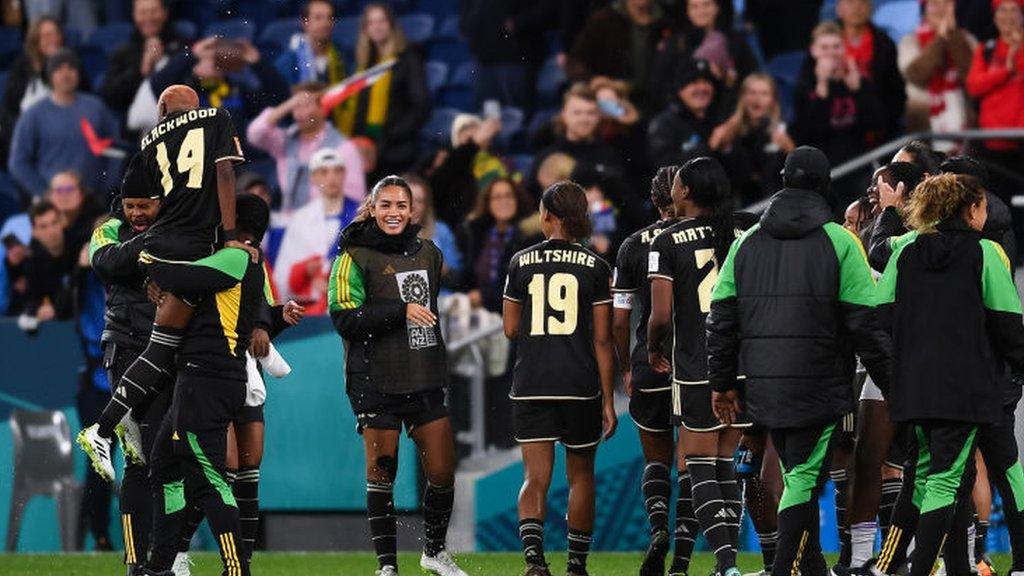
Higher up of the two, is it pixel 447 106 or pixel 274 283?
pixel 447 106

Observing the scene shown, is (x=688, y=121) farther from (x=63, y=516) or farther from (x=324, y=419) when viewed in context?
(x=63, y=516)

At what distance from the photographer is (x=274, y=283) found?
15.9 metres

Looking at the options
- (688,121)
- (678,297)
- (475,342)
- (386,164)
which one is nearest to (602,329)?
(678,297)

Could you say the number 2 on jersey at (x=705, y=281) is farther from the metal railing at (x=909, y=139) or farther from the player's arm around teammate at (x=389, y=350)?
the metal railing at (x=909, y=139)

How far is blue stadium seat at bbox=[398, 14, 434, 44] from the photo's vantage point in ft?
62.5

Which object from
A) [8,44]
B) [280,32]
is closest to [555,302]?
[280,32]

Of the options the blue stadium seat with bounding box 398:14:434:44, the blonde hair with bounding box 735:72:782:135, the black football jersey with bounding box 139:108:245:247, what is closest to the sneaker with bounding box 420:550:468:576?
the black football jersey with bounding box 139:108:245:247

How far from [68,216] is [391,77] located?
9.14ft

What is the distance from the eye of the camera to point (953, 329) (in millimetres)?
9227

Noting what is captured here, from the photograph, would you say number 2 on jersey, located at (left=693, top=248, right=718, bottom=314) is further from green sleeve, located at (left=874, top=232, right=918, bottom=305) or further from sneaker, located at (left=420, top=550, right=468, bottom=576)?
sneaker, located at (left=420, top=550, right=468, bottom=576)

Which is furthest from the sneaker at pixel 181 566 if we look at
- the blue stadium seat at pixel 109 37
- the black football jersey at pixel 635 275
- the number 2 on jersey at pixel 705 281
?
the blue stadium seat at pixel 109 37

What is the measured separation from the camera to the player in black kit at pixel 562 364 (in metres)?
10.5

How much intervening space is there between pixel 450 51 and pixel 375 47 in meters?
1.65

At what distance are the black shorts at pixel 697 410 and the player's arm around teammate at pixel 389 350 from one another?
1320mm
